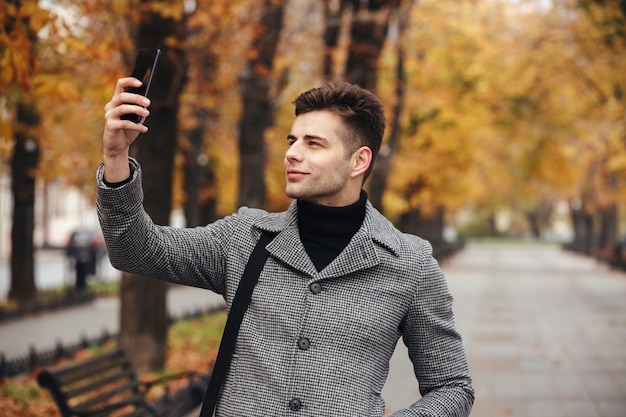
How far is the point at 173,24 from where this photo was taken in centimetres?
970

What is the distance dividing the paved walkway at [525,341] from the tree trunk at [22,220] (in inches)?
32.4

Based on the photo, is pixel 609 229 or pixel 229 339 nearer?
pixel 229 339

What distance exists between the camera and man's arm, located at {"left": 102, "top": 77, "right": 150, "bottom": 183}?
2.36 m

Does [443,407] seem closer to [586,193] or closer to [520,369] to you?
[520,369]

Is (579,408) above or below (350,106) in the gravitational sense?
below

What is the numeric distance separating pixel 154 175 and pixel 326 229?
278 inches

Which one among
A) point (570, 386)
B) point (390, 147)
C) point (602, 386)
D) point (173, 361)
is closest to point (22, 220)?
point (390, 147)

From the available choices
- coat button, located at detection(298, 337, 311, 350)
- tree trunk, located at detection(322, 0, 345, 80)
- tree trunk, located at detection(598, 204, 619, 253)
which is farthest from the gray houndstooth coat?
tree trunk, located at detection(598, 204, 619, 253)

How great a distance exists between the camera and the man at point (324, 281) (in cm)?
266

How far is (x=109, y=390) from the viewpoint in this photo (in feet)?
22.9

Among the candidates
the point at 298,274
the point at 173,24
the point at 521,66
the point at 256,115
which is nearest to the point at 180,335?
the point at 256,115

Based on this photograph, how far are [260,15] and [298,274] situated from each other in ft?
32.5

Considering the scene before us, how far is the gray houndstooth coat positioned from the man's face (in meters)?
0.15

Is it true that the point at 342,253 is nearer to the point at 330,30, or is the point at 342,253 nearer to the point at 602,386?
the point at 602,386
